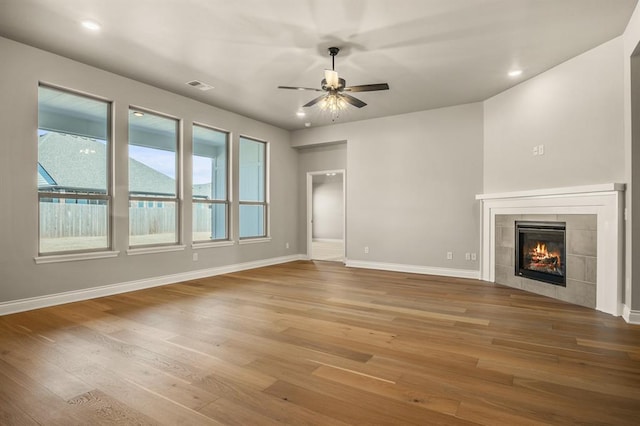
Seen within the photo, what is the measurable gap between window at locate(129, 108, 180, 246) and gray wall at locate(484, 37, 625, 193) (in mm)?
5332

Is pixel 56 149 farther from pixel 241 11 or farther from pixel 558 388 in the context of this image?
pixel 558 388

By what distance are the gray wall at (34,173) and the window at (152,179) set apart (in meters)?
0.15

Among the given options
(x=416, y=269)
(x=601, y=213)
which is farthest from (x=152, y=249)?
(x=601, y=213)

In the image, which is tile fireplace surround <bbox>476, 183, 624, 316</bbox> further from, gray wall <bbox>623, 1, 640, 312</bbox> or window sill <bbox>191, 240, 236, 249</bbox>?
window sill <bbox>191, 240, 236, 249</bbox>

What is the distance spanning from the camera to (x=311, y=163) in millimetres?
8117

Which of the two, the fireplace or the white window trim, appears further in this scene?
the white window trim

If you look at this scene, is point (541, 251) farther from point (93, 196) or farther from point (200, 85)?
point (93, 196)

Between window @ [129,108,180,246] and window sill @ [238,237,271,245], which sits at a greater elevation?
window @ [129,108,180,246]

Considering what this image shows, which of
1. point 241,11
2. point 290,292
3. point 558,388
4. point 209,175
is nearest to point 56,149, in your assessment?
point 209,175

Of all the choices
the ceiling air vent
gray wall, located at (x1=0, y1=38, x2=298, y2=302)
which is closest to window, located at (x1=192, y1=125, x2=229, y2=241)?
gray wall, located at (x1=0, y1=38, x2=298, y2=302)

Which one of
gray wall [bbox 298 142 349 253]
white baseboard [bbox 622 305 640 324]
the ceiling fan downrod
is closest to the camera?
white baseboard [bbox 622 305 640 324]

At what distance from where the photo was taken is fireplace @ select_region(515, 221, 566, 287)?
14.6 feet

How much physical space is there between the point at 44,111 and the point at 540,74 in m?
6.55

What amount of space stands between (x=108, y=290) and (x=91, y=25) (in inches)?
127
